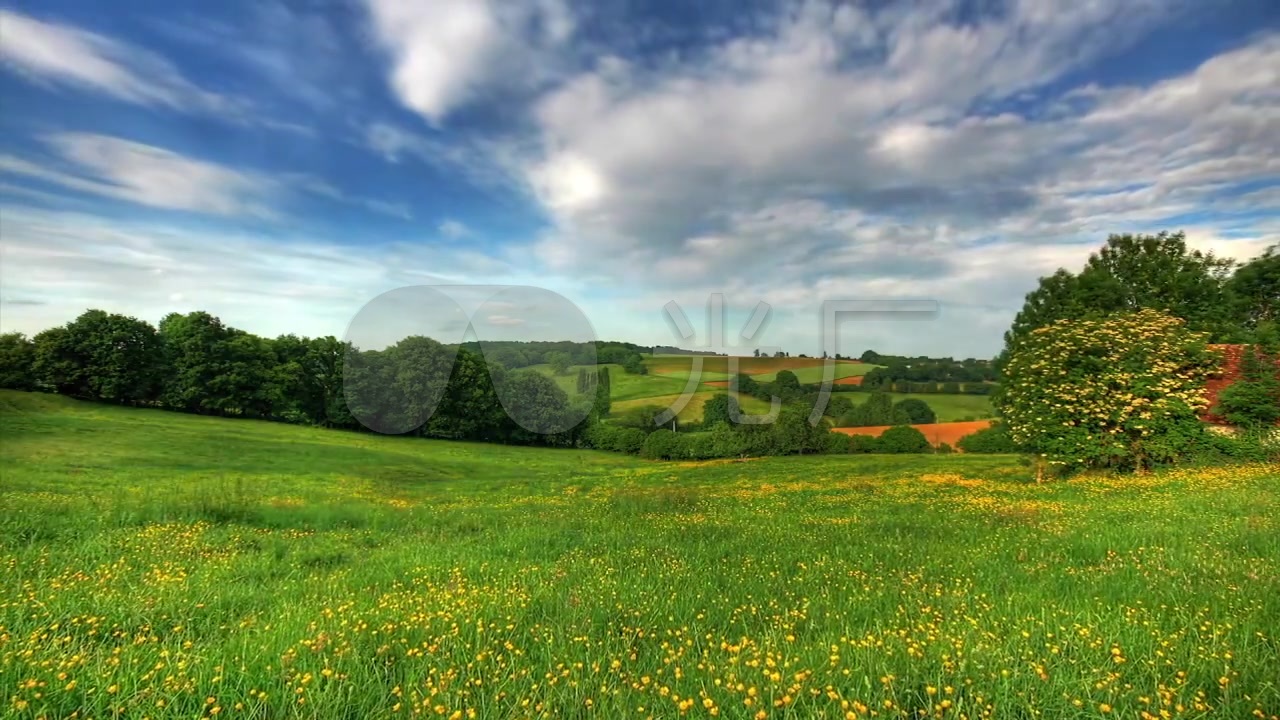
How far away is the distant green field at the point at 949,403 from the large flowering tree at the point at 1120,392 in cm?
3990

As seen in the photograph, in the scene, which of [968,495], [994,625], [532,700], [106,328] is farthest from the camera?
[106,328]

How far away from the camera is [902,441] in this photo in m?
59.8

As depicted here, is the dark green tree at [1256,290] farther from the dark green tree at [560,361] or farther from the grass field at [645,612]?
the dark green tree at [560,361]

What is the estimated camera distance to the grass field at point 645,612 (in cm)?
354

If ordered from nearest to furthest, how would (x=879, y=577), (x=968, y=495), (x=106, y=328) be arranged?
(x=879, y=577)
(x=968, y=495)
(x=106, y=328)

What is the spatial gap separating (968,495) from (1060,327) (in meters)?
13.9

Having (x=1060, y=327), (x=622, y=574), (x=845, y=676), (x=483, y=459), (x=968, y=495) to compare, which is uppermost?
(x=1060, y=327)

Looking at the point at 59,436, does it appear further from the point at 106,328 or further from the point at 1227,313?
the point at 1227,313

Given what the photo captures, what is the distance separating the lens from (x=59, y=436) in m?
36.3

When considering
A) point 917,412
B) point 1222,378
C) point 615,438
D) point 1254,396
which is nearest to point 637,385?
point 615,438

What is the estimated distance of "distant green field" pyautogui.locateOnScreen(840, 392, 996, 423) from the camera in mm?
Result: 63938

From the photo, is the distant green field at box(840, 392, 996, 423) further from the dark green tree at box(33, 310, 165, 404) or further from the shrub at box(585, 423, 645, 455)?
the dark green tree at box(33, 310, 165, 404)

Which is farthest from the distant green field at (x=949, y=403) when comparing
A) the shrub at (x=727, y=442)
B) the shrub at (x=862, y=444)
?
the shrub at (x=727, y=442)

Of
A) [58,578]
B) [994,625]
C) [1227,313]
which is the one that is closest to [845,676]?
[994,625]
